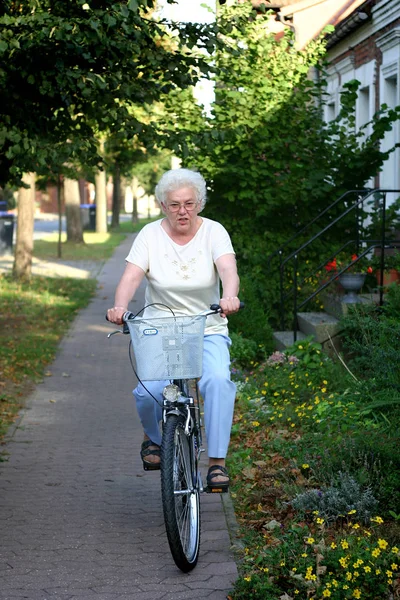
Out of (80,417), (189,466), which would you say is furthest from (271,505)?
(80,417)

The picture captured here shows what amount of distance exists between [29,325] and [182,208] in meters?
10.6

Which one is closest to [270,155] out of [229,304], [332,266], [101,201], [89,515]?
[332,266]

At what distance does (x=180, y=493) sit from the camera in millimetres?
5047

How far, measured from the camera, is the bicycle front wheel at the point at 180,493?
4836 millimetres

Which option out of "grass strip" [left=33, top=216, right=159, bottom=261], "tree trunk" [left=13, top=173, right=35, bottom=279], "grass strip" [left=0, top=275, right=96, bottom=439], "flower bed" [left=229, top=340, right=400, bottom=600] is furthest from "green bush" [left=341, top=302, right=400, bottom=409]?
"grass strip" [left=33, top=216, right=159, bottom=261]

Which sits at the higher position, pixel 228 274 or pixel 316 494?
pixel 228 274

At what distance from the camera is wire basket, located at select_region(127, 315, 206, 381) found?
16.2 feet

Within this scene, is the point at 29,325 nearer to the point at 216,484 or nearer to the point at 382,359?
the point at 382,359

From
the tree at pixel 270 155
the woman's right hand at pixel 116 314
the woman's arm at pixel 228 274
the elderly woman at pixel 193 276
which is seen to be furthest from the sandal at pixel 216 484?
the tree at pixel 270 155

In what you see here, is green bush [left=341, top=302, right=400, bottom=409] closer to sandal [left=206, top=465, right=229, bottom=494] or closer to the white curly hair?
sandal [left=206, top=465, right=229, bottom=494]

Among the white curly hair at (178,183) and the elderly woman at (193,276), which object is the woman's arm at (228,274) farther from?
the white curly hair at (178,183)

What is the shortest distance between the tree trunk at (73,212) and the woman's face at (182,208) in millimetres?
30758

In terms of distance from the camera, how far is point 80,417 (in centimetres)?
923

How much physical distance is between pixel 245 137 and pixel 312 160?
90cm
